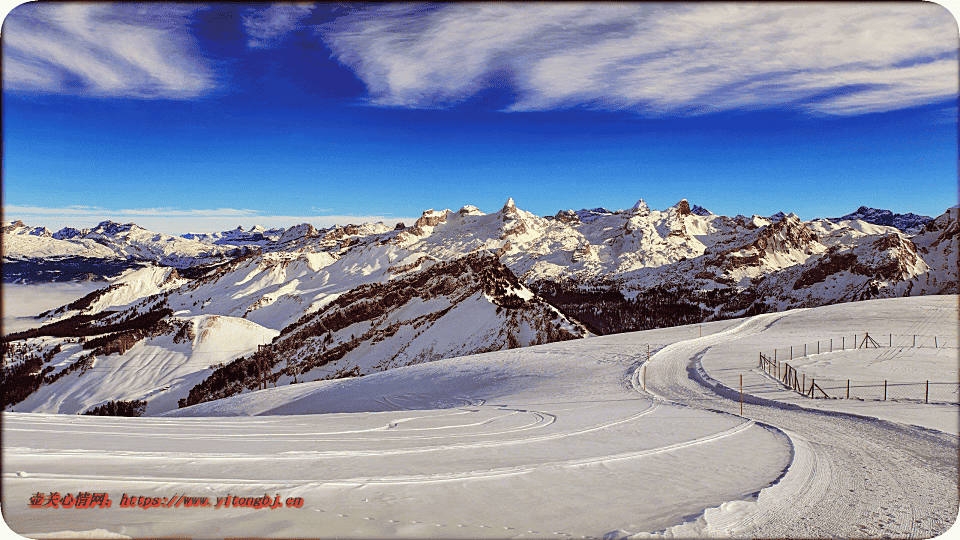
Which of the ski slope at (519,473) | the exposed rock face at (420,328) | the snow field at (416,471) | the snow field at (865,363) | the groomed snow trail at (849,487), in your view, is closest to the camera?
the snow field at (416,471)

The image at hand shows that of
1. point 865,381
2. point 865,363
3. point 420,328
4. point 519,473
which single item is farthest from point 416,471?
point 420,328

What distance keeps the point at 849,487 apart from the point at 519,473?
233 inches

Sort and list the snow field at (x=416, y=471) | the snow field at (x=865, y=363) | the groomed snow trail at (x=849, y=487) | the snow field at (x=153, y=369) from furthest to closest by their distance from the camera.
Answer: the snow field at (x=153, y=369), the snow field at (x=865, y=363), the groomed snow trail at (x=849, y=487), the snow field at (x=416, y=471)

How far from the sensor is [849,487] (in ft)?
28.9

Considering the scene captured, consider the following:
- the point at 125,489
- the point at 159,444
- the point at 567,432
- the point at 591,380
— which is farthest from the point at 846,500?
the point at 591,380

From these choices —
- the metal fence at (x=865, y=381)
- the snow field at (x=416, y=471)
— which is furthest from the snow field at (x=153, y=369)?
the metal fence at (x=865, y=381)

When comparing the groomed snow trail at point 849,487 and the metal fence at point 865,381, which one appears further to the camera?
the metal fence at point 865,381

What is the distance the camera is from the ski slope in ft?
19.9

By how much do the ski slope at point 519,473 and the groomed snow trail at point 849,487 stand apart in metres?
0.04

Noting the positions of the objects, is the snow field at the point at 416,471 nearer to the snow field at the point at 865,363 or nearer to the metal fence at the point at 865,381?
the snow field at the point at 865,363

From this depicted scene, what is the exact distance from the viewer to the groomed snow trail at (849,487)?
700cm

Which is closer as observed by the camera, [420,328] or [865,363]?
[865,363]

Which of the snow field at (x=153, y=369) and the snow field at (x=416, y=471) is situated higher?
the snow field at (x=416, y=471)

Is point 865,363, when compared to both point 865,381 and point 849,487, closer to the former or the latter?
point 865,381
